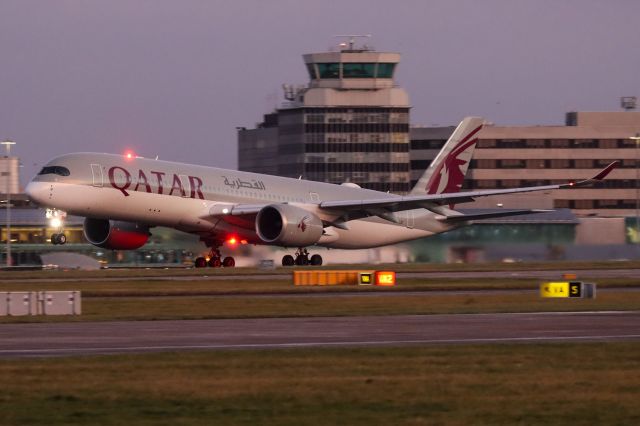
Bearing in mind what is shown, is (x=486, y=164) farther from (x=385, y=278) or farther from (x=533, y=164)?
(x=385, y=278)

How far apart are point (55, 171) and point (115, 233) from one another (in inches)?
318

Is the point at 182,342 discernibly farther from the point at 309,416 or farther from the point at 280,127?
the point at 280,127

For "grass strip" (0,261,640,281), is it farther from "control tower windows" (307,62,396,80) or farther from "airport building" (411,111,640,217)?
"airport building" (411,111,640,217)

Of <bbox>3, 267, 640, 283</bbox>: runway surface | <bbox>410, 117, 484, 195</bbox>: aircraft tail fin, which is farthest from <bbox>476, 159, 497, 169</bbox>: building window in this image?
<bbox>3, 267, 640, 283</bbox>: runway surface

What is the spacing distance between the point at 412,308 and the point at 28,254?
67605 millimetres

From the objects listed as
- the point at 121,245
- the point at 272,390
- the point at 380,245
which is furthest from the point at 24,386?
the point at 380,245

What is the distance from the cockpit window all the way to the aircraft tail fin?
24892mm

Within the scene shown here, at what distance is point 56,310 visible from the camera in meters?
38.7

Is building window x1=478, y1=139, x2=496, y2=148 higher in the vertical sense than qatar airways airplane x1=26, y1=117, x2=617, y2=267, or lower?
higher

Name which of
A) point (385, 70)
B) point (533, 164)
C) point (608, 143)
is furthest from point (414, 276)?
point (608, 143)

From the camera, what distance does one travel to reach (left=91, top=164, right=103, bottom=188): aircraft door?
199ft

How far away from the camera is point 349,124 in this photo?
169 m

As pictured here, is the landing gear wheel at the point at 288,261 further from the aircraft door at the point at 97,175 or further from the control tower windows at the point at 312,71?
the control tower windows at the point at 312,71

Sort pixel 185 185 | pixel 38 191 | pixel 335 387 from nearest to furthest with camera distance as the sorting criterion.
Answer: pixel 335 387
pixel 38 191
pixel 185 185
